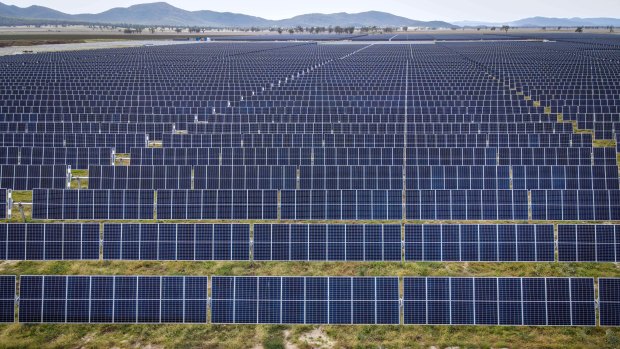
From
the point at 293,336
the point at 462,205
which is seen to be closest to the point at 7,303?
the point at 293,336

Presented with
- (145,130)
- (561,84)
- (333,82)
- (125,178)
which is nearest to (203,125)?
(145,130)

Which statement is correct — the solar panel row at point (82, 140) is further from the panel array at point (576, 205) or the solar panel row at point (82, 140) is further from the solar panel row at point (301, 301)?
the panel array at point (576, 205)

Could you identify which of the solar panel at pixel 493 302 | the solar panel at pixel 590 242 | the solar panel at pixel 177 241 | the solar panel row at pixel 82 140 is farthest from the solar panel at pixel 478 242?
the solar panel row at pixel 82 140

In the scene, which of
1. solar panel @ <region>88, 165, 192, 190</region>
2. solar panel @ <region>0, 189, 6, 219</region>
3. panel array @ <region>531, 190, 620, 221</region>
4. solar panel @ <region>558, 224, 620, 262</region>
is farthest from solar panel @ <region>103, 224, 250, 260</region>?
panel array @ <region>531, 190, 620, 221</region>

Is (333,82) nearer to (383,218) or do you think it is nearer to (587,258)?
(383,218)

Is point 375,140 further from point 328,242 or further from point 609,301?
point 609,301

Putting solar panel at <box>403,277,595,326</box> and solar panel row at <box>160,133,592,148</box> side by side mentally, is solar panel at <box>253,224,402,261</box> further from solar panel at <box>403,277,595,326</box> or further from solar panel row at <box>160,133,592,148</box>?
solar panel row at <box>160,133,592,148</box>
